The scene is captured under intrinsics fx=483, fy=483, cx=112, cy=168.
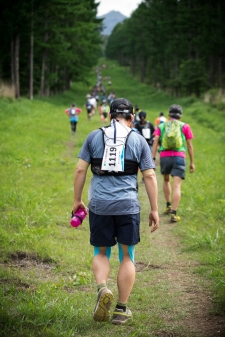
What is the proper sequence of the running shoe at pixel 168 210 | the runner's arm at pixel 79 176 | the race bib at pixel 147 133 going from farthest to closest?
the race bib at pixel 147 133 → the running shoe at pixel 168 210 → the runner's arm at pixel 79 176

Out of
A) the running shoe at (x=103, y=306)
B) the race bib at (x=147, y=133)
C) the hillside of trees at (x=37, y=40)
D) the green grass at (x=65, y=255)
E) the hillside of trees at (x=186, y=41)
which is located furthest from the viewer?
the hillside of trees at (x=186, y=41)

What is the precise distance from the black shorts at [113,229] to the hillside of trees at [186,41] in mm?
35481

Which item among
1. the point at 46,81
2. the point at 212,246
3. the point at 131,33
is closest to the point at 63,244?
the point at 212,246

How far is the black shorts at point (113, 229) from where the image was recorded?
4555 millimetres

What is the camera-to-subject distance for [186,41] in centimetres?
5591

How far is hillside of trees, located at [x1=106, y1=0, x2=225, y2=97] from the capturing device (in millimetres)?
46156

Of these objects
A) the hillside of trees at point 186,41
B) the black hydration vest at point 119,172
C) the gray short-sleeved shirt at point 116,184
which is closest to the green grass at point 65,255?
the gray short-sleeved shirt at point 116,184

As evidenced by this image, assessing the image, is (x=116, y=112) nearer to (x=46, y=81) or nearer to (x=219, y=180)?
(x=219, y=180)

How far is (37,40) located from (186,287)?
3523 cm

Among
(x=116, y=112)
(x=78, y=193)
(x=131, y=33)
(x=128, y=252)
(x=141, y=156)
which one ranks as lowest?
(x=128, y=252)

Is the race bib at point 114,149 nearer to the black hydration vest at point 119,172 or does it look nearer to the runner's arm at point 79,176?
the black hydration vest at point 119,172

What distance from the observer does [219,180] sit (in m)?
12.8

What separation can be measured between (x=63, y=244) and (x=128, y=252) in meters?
2.75

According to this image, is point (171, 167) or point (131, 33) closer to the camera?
point (171, 167)
